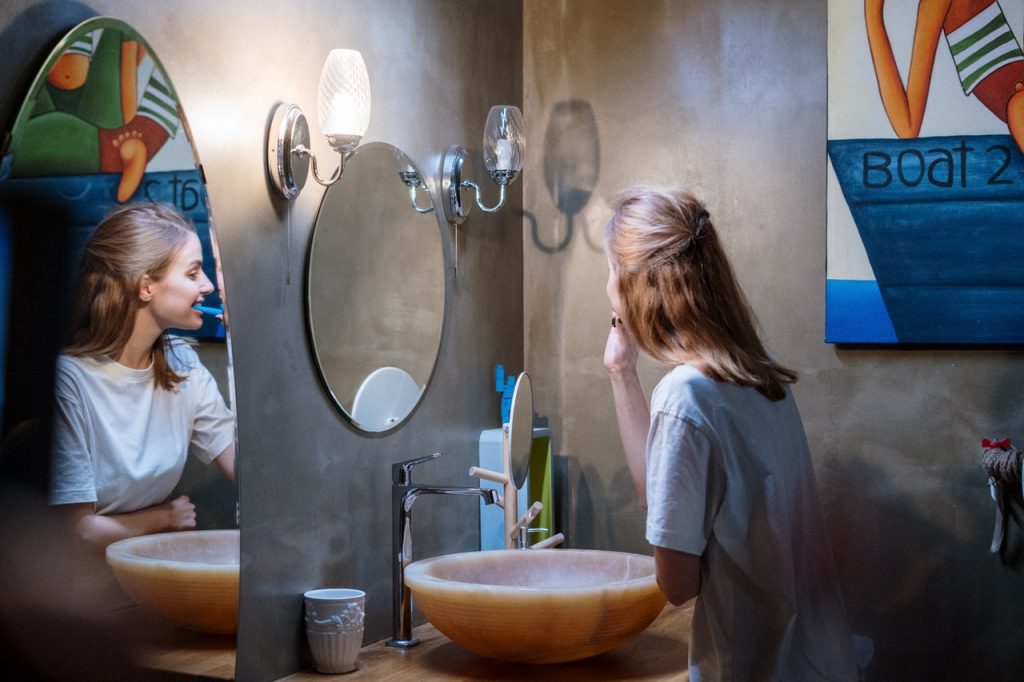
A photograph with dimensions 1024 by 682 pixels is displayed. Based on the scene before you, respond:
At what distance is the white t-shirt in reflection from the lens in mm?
1203

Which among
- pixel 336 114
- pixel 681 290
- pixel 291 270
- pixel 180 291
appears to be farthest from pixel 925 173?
pixel 180 291

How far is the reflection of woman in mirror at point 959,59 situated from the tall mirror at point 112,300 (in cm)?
180

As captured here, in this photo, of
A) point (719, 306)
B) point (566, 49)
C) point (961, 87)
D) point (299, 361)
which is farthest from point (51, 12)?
point (961, 87)

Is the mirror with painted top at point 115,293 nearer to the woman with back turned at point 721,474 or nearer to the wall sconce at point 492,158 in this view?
the woman with back turned at point 721,474

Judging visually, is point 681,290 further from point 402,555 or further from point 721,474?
point 402,555

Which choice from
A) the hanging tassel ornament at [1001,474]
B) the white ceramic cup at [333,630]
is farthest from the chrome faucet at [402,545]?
the hanging tassel ornament at [1001,474]

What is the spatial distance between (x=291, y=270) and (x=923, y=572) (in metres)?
1.71

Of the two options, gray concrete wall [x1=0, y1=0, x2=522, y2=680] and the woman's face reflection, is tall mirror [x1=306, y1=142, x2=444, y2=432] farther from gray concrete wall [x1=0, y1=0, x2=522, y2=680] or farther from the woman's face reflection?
the woman's face reflection

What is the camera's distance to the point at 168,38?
148 cm

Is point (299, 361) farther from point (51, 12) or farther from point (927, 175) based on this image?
point (927, 175)

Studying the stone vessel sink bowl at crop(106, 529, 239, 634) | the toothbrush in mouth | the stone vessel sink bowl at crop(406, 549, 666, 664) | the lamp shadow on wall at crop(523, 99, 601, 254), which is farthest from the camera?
the lamp shadow on wall at crop(523, 99, 601, 254)

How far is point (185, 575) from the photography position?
4.59 ft

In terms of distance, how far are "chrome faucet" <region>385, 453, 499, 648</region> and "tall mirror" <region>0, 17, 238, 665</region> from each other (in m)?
0.58

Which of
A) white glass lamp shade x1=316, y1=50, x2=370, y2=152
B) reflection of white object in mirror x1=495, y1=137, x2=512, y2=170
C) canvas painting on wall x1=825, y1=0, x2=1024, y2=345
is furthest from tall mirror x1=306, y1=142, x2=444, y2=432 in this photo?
canvas painting on wall x1=825, y1=0, x2=1024, y2=345
